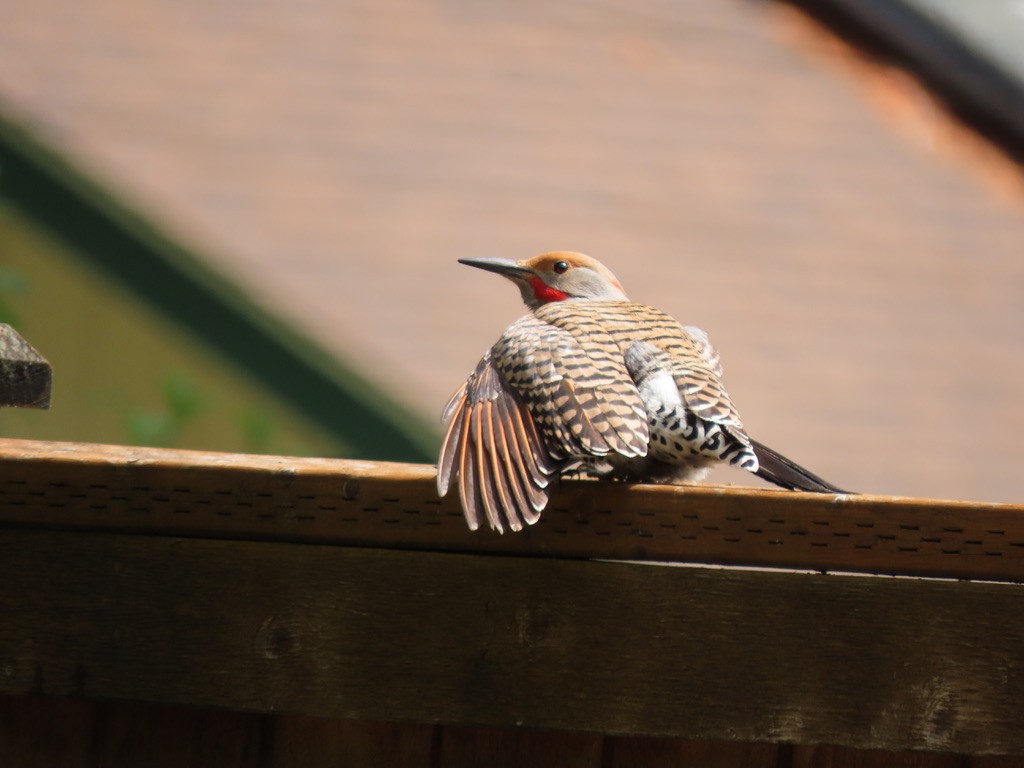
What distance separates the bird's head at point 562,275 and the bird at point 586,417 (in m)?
0.60

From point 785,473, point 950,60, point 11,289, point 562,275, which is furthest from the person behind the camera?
point 950,60

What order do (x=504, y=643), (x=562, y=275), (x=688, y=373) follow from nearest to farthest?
(x=504, y=643)
(x=688, y=373)
(x=562, y=275)

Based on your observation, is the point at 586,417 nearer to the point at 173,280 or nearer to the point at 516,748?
the point at 516,748

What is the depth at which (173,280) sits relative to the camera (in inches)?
204

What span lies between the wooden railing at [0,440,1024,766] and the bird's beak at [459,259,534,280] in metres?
1.52

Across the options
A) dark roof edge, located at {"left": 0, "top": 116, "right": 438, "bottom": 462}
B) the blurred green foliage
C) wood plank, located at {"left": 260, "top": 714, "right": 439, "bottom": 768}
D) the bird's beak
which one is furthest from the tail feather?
the blurred green foliage

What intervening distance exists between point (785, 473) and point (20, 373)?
3.53ft

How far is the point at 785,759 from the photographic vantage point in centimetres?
168

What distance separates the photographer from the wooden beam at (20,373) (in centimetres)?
166

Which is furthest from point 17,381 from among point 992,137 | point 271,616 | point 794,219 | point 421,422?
point 992,137

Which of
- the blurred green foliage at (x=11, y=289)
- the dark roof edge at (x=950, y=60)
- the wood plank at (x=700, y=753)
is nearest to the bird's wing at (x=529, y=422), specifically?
the wood plank at (x=700, y=753)

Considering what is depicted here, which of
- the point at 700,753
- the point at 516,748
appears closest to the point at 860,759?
the point at 700,753

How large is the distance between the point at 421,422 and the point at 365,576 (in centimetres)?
337

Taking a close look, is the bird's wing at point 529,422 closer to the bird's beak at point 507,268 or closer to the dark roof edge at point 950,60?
the bird's beak at point 507,268
